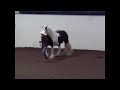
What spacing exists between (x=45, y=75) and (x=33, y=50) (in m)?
0.23

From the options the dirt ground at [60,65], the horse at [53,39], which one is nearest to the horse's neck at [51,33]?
the horse at [53,39]

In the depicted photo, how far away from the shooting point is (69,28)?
6.82 ft

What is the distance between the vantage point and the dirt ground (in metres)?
2.00

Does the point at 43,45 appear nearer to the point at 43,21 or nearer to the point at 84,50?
the point at 43,21

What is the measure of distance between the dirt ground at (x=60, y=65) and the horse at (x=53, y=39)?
0.05 metres

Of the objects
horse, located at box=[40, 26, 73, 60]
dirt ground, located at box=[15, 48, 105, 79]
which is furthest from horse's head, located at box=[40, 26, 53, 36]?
dirt ground, located at box=[15, 48, 105, 79]

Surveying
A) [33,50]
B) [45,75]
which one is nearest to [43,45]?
[33,50]

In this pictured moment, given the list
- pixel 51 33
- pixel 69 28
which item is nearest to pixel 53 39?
pixel 51 33

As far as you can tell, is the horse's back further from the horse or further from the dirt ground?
the dirt ground

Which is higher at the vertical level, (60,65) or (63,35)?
(63,35)

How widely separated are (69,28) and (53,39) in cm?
16

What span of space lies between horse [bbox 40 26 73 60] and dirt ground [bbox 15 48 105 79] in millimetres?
48

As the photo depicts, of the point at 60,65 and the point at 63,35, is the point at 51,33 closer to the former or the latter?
the point at 63,35
